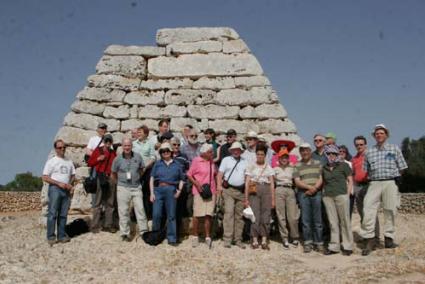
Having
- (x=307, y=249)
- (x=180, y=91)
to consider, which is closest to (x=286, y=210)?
(x=307, y=249)

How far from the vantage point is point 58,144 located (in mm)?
7699

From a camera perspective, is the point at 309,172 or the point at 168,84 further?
the point at 168,84

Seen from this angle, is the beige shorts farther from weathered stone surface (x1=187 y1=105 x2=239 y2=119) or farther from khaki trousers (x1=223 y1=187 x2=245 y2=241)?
weathered stone surface (x1=187 y1=105 x2=239 y2=119)

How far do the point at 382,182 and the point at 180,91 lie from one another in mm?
4256

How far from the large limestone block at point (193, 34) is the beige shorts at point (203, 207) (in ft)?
12.3

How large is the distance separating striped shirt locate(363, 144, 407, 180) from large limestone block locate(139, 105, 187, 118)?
3.74 meters

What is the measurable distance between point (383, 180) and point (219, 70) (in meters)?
3.87

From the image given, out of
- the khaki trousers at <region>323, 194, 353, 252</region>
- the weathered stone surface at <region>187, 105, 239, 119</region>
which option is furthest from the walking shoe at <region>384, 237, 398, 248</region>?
the weathered stone surface at <region>187, 105, 239, 119</region>

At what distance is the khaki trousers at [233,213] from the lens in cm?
749

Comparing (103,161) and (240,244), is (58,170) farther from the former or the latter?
(240,244)

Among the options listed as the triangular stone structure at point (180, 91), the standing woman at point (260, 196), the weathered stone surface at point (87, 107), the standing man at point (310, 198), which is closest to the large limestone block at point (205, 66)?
the triangular stone structure at point (180, 91)

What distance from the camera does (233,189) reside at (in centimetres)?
757

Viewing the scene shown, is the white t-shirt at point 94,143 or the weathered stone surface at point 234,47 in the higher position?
the weathered stone surface at point 234,47

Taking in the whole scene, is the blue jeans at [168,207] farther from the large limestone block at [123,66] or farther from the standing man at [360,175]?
the large limestone block at [123,66]
